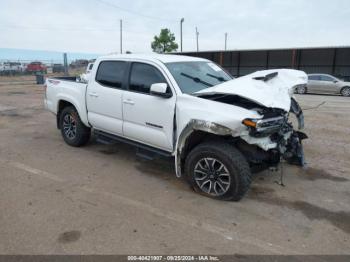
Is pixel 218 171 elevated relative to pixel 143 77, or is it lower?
lower

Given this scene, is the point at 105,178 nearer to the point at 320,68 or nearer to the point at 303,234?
the point at 303,234

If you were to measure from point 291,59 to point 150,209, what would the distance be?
27819 mm

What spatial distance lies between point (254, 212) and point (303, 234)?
2.09 ft

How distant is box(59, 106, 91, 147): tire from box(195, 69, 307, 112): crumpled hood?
116 inches

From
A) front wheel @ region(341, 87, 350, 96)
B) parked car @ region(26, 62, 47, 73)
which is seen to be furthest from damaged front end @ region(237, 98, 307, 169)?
parked car @ region(26, 62, 47, 73)

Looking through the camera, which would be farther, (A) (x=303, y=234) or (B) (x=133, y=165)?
(B) (x=133, y=165)

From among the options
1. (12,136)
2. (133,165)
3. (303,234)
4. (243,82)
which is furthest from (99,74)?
(303,234)

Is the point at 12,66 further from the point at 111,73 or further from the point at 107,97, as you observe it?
the point at 107,97

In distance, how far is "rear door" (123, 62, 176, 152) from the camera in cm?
454

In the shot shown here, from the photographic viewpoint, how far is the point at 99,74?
575 cm

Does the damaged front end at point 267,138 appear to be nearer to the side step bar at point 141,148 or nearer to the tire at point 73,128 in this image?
the side step bar at point 141,148

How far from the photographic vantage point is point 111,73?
5.53m

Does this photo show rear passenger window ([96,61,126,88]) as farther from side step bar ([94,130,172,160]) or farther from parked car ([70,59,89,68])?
parked car ([70,59,89,68])

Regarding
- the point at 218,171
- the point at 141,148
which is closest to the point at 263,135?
the point at 218,171
